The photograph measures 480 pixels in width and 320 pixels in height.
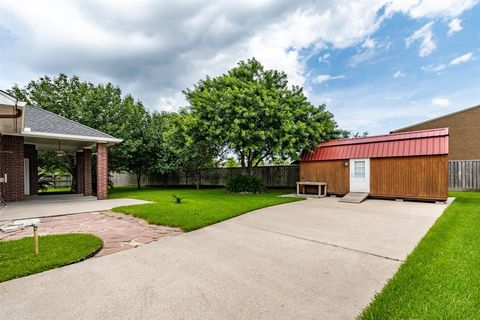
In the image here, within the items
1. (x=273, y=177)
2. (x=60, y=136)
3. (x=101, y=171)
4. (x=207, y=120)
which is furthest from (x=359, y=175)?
(x=60, y=136)

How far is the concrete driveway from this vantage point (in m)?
2.26

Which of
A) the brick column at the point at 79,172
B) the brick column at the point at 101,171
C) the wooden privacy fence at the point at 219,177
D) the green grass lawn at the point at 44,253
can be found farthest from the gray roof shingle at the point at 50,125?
the wooden privacy fence at the point at 219,177

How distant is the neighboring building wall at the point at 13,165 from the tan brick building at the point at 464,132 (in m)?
24.7

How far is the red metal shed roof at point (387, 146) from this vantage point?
9.30m

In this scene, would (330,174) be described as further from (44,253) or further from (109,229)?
(44,253)

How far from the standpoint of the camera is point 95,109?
14805mm

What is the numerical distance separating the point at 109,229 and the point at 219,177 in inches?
534

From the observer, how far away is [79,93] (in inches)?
628

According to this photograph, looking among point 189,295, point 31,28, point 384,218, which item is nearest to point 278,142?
point 384,218

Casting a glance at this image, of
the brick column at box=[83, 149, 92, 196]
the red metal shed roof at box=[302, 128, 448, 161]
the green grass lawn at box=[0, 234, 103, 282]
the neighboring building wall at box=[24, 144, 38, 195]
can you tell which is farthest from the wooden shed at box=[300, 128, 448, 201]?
the neighboring building wall at box=[24, 144, 38, 195]

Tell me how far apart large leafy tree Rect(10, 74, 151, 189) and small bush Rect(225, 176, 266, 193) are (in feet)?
22.0

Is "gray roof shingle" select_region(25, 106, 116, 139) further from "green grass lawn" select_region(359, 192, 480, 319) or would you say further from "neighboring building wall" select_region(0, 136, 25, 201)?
"green grass lawn" select_region(359, 192, 480, 319)

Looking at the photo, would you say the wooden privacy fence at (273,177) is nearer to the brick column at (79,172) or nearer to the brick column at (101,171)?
the brick column at (79,172)

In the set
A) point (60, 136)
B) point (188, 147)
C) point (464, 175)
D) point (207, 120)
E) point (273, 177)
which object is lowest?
point (273, 177)
